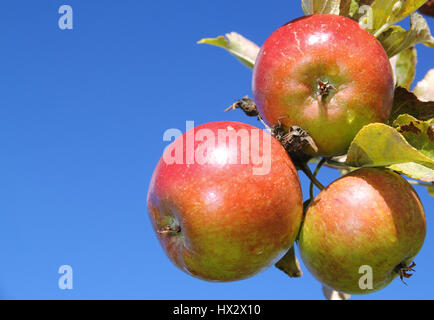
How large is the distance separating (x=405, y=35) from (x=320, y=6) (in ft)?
1.00

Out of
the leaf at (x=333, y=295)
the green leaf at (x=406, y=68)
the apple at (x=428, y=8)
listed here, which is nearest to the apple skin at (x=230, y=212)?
the green leaf at (x=406, y=68)

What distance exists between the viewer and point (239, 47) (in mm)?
1798

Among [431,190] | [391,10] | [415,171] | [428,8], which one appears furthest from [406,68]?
[415,171]

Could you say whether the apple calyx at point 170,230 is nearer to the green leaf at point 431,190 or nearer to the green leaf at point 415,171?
the green leaf at point 415,171

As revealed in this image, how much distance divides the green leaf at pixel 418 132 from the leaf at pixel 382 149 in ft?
0.27

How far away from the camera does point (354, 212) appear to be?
1.33 meters

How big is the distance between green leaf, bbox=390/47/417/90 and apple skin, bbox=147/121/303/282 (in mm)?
766

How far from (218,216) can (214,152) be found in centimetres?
18

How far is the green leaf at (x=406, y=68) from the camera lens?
187 cm

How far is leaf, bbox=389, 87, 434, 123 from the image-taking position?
1539mm

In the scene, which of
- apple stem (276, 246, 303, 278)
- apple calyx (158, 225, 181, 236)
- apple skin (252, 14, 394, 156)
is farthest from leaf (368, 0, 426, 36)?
apple calyx (158, 225, 181, 236)

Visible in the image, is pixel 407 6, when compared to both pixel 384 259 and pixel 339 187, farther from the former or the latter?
pixel 384 259

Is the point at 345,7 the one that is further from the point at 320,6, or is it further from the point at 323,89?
the point at 323,89

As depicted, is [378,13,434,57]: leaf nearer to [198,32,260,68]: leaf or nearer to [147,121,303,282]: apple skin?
[198,32,260,68]: leaf
